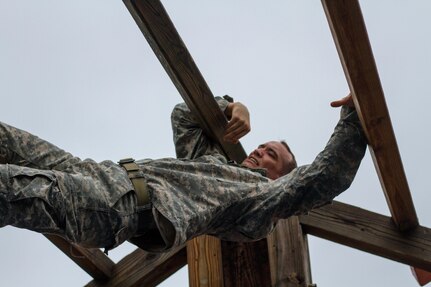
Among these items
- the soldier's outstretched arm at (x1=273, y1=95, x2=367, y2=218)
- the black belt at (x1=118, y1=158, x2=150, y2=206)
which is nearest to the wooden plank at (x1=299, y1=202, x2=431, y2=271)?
the soldier's outstretched arm at (x1=273, y1=95, x2=367, y2=218)

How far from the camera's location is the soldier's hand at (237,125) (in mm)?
4039

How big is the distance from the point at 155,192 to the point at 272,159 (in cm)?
107

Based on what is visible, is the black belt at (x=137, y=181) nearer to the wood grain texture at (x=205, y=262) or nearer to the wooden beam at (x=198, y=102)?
the wooden beam at (x=198, y=102)

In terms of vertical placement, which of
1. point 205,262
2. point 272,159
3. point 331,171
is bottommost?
point 205,262

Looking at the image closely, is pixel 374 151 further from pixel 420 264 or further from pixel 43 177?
pixel 43 177

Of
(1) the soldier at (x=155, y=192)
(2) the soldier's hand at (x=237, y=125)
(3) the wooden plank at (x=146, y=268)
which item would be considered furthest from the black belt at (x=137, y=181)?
(3) the wooden plank at (x=146, y=268)

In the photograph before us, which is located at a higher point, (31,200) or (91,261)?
(31,200)

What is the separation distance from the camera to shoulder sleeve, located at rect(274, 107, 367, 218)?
3.48 metres

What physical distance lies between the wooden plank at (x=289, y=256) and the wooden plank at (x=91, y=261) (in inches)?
35.0

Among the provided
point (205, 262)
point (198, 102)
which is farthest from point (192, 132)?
point (205, 262)

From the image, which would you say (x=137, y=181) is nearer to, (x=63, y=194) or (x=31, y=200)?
(x=63, y=194)

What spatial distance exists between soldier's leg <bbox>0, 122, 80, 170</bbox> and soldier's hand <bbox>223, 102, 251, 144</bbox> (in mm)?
834

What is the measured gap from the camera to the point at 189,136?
420 centimetres

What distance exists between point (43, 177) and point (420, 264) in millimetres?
2025
